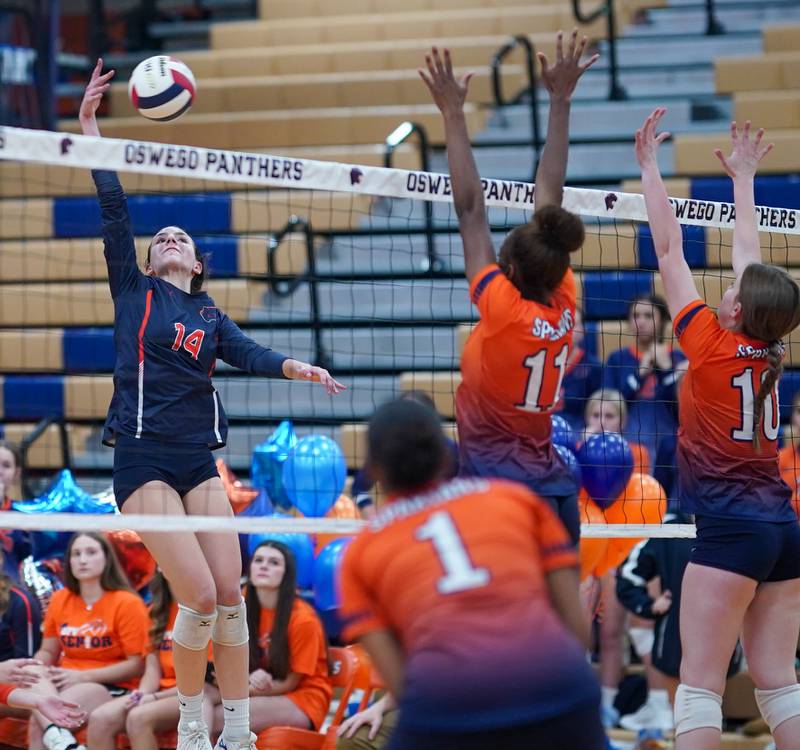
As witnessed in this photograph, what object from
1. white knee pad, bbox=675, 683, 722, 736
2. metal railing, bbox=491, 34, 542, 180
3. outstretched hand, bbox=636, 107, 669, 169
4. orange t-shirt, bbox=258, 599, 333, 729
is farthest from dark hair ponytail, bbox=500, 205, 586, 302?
metal railing, bbox=491, 34, 542, 180

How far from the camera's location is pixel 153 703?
6.60m

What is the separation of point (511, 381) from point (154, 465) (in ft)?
5.13

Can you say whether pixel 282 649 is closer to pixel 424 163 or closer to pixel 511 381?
pixel 511 381

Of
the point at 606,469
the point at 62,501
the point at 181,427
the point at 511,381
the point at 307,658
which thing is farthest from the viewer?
the point at 62,501

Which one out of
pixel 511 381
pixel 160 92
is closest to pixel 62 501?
pixel 160 92

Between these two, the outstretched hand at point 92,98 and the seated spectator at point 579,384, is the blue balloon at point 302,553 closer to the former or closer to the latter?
the seated spectator at point 579,384

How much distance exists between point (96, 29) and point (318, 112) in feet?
9.98

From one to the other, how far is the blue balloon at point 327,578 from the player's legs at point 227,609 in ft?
5.27

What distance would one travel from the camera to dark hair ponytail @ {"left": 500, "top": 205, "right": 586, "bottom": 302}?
14.2 feet

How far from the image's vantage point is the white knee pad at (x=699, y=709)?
4.76m

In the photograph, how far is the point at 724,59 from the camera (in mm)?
11516

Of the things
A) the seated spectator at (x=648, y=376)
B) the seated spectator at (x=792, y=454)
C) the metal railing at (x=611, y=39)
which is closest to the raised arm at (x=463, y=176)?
the seated spectator at (x=792, y=454)

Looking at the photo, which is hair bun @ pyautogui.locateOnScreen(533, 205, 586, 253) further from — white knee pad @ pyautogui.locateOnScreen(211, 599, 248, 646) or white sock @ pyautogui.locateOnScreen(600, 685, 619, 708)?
white sock @ pyautogui.locateOnScreen(600, 685, 619, 708)

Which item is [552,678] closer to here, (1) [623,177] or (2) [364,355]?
(2) [364,355]
